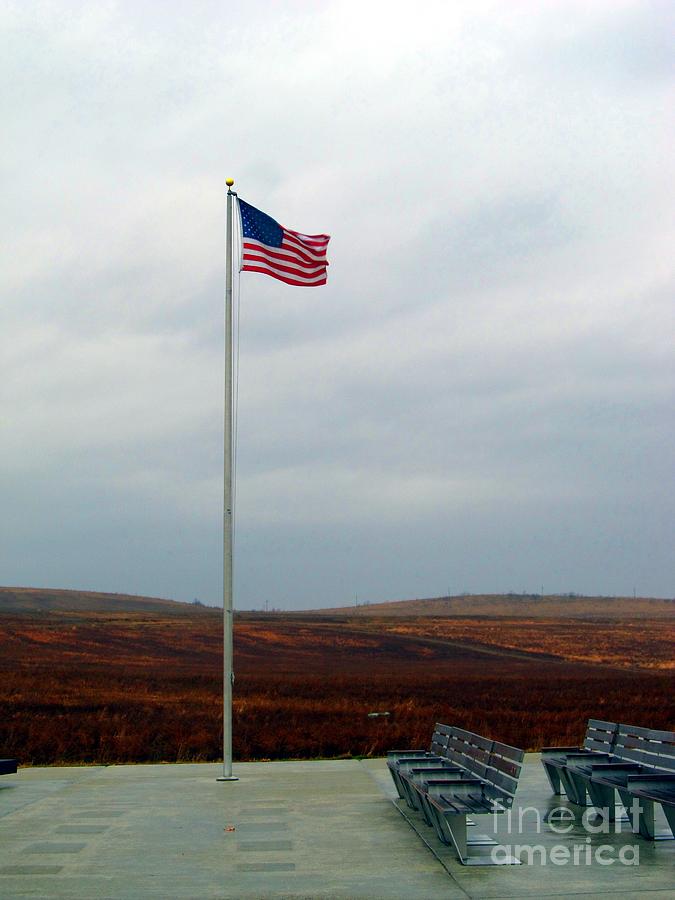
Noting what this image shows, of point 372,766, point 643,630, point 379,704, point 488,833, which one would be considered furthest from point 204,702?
point 643,630

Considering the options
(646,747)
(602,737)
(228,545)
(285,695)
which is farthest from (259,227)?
(285,695)

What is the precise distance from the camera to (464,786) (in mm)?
9258

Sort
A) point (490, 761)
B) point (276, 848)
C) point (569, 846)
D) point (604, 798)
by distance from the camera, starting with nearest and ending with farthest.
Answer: point (569, 846)
point (276, 848)
point (490, 761)
point (604, 798)

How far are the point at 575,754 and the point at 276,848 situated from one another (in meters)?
3.60

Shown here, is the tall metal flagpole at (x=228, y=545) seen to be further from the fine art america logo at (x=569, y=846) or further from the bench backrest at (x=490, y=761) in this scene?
the fine art america logo at (x=569, y=846)

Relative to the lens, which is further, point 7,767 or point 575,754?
point 7,767

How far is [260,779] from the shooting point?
45.7 ft

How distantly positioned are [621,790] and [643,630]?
4207 inches

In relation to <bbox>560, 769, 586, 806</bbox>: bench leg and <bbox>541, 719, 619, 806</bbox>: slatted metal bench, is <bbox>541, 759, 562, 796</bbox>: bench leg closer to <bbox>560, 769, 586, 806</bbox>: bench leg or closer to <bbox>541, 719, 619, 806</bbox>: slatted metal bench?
<bbox>541, 719, 619, 806</bbox>: slatted metal bench

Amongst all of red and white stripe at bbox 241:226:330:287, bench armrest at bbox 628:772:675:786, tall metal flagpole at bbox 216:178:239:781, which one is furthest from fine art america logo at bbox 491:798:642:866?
red and white stripe at bbox 241:226:330:287

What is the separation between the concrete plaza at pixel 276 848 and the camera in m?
7.78

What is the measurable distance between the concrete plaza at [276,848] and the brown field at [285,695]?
18.1 feet

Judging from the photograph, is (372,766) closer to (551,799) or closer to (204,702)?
(551,799)

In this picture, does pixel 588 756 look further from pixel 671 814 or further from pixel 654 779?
pixel 671 814
